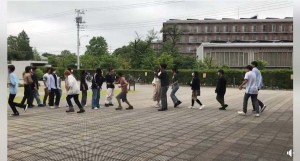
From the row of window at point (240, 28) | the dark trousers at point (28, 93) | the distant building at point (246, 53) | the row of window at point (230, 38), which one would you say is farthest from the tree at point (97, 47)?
the row of window at point (230, 38)

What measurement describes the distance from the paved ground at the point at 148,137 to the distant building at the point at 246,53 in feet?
122

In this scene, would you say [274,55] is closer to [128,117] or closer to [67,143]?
[128,117]

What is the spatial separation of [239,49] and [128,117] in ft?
129

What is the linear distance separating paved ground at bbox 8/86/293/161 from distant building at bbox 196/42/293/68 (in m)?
37.2

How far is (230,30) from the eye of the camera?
71.3 metres

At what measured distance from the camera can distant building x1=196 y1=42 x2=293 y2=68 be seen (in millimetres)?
44719

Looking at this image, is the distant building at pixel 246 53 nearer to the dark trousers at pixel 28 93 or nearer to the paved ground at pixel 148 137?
the dark trousers at pixel 28 93

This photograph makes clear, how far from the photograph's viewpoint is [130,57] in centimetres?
4047

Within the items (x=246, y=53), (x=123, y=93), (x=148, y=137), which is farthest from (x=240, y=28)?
(x=148, y=137)

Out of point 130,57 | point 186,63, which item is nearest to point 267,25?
point 186,63

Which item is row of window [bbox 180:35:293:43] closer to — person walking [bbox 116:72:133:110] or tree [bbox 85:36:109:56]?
tree [bbox 85:36:109:56]

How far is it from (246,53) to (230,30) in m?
28.2

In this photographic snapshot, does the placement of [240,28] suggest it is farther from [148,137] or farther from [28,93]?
[148,137]

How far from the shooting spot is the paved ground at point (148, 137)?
459 cm
